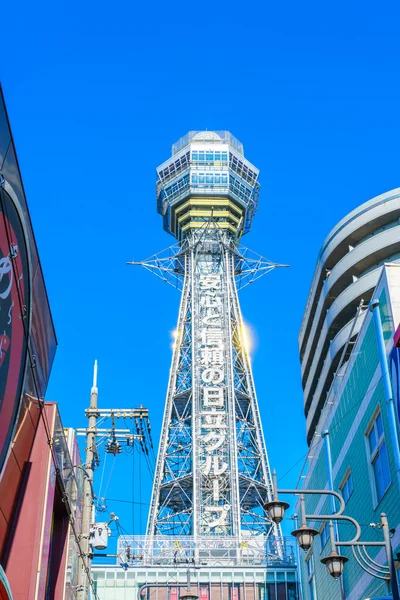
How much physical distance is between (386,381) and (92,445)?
9274 millimetres

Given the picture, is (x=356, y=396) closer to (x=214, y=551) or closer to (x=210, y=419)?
(x=214, y=551)

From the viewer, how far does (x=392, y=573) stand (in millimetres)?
16375

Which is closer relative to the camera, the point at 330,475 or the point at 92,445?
the point at 92,445

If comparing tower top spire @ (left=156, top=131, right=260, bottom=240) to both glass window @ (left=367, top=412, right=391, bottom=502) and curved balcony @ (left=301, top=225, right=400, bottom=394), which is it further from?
glass window @ (left=367, top=412, right=391, bottom=502)

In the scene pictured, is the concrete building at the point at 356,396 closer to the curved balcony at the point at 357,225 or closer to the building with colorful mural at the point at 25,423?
the curved balcony at the point at 357,225

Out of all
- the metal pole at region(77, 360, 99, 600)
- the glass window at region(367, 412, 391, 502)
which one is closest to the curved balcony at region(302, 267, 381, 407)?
the glass window at region(367, 412, 391, 502)

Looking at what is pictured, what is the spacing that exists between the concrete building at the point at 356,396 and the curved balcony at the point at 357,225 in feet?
0.20

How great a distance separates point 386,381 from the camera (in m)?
24.0

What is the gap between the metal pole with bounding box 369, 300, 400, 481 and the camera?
22.8m

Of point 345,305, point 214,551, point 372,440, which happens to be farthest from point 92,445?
point 214,551

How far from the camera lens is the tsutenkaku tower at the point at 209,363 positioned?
227ft

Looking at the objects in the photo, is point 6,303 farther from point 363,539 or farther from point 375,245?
point 375,245

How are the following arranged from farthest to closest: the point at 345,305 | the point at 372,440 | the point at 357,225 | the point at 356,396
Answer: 1. the point at 357,225
2. the point at 345,305
3. the point at 356,396
4. the point at 372,440

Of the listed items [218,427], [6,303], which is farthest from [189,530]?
[6,303]
